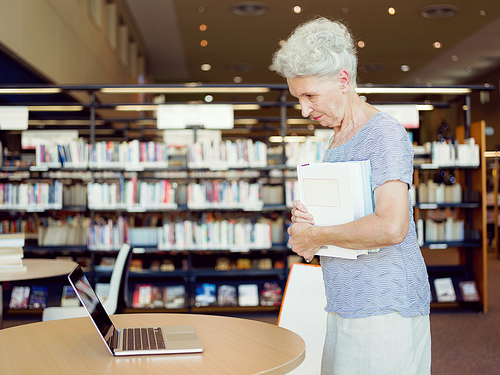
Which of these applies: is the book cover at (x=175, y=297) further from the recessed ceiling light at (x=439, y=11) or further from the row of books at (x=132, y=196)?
the recessed ceiling light at (x=439, y=11)

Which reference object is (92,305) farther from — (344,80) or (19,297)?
(19,297)

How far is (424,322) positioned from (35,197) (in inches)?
176

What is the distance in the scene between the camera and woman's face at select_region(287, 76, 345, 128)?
Result: 119 centimetres

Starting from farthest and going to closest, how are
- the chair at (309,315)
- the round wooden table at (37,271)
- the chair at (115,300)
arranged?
the chair at (115,300)
the round wooden table at (37,271)
the chair at (309,315)

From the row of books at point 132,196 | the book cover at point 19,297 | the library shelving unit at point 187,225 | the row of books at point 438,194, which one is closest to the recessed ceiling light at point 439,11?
the library shelving unit at point 187,225

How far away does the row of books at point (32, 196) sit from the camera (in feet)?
15.6

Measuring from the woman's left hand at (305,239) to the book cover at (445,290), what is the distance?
432cm

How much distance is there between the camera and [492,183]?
10.7 metres

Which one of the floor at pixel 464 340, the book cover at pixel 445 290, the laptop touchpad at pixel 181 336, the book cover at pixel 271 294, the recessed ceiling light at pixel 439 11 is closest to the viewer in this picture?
the laptop touchpad at pixel 181 336

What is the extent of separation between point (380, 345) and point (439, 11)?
320 inches

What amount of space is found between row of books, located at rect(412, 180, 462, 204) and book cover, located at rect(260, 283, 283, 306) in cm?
176

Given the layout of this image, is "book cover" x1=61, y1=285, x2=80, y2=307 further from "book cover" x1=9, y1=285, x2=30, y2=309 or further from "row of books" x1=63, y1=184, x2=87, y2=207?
"row of books" x1=63, y1=184, x2=87, y2=207

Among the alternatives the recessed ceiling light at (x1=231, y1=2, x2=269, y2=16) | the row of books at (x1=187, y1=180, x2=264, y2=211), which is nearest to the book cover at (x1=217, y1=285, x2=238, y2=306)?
the row of books at (x1=187, y1=180, x2=264, y2=211)

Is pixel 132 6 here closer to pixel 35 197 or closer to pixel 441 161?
pixel 35 197
